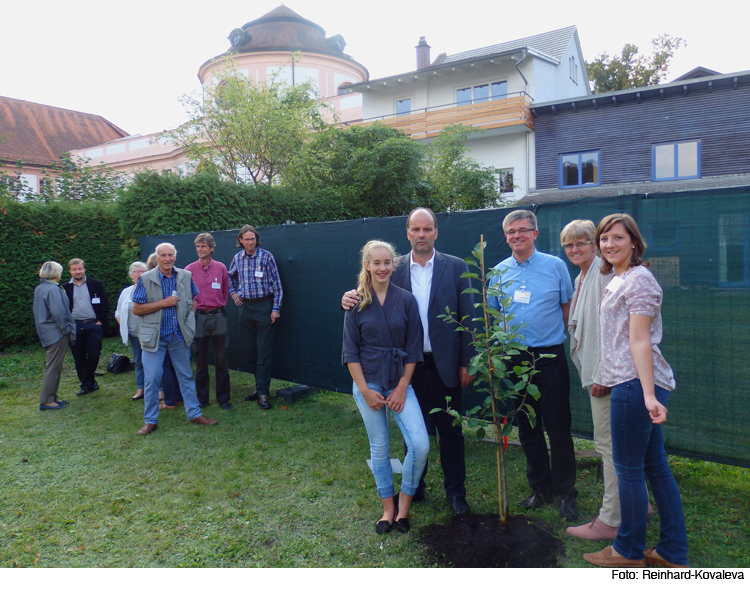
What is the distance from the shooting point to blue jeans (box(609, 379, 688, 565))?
2.35 metres

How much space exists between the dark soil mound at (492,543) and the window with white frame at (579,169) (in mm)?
20467

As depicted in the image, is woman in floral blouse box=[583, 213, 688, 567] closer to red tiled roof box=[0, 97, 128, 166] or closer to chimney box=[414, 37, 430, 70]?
chimney box=[414, 37, 430, 70]

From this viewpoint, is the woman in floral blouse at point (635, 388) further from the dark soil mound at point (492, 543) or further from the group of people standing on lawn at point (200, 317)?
the group of people standing on lawn at point (200, 317)

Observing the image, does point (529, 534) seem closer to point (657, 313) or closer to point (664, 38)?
point (657, 313)

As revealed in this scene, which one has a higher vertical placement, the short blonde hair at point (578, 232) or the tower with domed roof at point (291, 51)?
the tower with domed roof at point (291, 51)

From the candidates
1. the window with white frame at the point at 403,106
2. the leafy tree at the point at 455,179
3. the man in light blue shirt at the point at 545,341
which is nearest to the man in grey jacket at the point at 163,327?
the man in light blue shirt at the point at 545,341

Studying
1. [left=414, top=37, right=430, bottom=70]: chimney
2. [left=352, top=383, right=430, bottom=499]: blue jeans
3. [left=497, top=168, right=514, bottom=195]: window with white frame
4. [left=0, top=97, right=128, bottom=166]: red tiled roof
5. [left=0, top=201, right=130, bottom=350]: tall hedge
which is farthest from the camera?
[left=0, top=97, right=128, bottom=166]: red tiled roof

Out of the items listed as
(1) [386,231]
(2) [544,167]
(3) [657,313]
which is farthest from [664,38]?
(3) [657,313]

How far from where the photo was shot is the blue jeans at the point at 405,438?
300 centimetres

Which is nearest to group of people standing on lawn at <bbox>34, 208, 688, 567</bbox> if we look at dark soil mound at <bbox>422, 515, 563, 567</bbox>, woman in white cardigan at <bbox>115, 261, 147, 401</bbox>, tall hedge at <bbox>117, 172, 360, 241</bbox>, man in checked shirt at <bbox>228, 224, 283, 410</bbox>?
dark soil mound at <bbox>422, 515, 563, 567</bbox>

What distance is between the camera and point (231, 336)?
274 inches

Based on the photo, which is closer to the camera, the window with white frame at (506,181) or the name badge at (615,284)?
the name badge at (615,284)

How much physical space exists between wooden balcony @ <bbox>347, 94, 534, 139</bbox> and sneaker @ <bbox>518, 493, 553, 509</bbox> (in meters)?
19.9

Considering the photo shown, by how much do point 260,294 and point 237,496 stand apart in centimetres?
262
